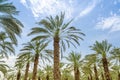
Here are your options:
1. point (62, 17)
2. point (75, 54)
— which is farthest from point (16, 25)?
point (75, 54)

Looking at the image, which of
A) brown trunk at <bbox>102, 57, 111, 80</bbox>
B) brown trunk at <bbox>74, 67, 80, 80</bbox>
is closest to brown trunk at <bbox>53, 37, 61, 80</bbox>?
brown trunk at <bbox>102, 57, 111, 80</bbox>

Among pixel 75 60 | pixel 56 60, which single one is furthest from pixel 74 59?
pixel 56 60

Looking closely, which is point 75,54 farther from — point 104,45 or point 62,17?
point 62,17

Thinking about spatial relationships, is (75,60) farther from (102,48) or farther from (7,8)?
(7,8)

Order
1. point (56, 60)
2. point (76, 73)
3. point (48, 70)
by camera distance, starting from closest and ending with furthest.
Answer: point (56, 60) < point (76, 73) < point (48, 70)

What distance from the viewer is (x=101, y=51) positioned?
1620 inches

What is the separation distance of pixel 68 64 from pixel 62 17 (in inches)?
775

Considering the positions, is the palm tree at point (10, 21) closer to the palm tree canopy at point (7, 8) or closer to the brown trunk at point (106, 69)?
the palm tree canopy at point (7, 8)

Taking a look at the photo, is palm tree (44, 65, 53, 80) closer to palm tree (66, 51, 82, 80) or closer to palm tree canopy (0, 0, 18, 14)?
palm tree (66, 51, 82, 80)

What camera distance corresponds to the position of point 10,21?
74.6 ft

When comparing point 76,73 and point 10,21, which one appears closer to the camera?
point 10,21

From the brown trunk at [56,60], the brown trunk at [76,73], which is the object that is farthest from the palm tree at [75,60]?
the brown trunk at [56,60]

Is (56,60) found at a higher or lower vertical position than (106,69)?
higher

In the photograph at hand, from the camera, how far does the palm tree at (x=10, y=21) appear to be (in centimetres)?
2218
